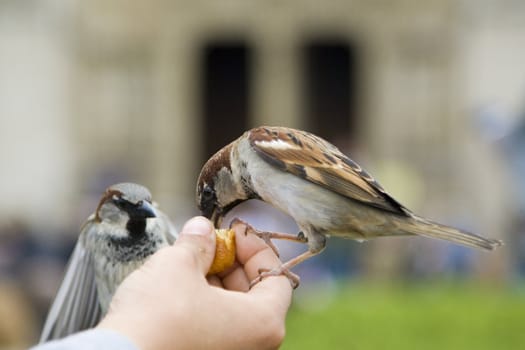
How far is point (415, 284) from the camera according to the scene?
11.5m

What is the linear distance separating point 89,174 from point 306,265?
6.74 metres

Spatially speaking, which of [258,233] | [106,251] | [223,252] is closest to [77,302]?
[106,251]

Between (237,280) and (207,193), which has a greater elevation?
(207,193)

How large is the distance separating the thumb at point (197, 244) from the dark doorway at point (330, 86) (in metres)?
15.4

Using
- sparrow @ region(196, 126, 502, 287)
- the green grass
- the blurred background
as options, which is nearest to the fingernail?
sparrow @ region(196, 126, 502, 287)

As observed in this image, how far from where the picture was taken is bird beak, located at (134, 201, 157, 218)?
2752 millimetres

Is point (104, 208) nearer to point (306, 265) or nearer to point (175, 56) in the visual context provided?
point (306, 265)

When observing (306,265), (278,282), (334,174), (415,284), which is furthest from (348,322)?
(278,282)

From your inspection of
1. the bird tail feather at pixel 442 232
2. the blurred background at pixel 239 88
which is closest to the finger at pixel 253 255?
the bird tail feather at pixel 442 232

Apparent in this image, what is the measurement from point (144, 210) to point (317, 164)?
0.48 meters

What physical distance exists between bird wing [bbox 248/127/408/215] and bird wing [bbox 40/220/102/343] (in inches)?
19.5

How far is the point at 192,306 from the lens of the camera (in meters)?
2.04

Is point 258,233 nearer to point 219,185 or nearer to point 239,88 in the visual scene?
point 219,185

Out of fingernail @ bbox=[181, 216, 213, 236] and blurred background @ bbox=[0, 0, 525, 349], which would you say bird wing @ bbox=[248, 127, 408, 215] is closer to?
fingernail @ bbox=[181, 216, 213, 236]
